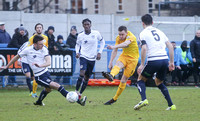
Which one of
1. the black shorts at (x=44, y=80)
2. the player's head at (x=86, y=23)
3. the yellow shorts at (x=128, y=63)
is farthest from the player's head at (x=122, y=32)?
the black shorts at (x=44, y=80)

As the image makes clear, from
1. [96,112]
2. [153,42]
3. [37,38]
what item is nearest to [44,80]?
[37,38]

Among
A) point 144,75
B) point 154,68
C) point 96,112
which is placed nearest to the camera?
point 96,112

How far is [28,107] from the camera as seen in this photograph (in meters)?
11.8

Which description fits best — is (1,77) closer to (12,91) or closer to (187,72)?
(12,91)

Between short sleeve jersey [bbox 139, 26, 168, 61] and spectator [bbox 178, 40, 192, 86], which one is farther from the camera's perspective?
spectator [bbox 178, 40, 192, 86]

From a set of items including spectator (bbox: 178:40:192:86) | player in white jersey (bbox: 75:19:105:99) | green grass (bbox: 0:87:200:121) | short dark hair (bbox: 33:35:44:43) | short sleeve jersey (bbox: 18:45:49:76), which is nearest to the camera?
green grass (bbox: 0:87:200:121)

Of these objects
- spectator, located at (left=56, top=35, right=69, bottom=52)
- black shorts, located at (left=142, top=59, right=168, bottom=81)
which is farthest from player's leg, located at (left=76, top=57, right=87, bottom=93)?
spectator, located at (left=56, top=35, right=69, bottom=52)

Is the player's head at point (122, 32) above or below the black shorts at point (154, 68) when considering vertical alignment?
above

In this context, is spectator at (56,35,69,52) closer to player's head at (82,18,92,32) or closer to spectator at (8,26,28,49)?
spectator at (8,26,28,49)

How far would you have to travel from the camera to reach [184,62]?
21078 mm

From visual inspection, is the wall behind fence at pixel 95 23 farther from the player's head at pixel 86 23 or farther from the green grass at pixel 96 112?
the green grass at pixel 96 112

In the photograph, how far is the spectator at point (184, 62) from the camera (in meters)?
21.1

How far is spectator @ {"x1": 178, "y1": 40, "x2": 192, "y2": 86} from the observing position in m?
21.1

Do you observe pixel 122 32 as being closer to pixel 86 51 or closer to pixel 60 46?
pixel 86 51
